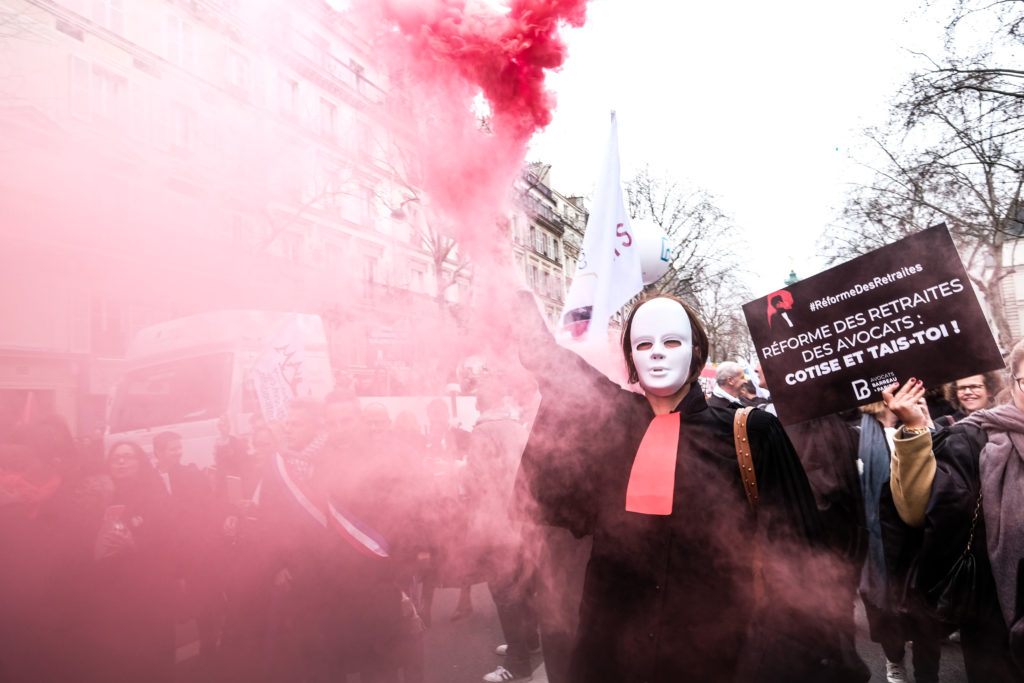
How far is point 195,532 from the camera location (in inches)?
140

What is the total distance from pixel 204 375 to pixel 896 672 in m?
4.15

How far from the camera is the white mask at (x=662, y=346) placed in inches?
102

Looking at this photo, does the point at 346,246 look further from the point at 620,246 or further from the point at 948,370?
the point at 948,370

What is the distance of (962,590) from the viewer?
289cm

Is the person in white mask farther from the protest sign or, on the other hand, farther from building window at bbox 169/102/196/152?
building window at bbox 169/102/196/152

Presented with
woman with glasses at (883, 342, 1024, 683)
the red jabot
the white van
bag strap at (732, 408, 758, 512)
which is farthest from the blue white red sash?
woman with glasses at (883, 342, 1024, 683)

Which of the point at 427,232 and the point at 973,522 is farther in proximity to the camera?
the point at 427,232

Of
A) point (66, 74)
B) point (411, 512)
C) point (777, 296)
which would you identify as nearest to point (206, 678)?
point (411, 512)


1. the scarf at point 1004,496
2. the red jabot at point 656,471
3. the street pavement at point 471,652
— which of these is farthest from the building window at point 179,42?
the scarf at point 1004,496

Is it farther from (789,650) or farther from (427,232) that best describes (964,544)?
(427,232)

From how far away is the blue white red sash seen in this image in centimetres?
345

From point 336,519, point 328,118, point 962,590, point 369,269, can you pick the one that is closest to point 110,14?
point 328,118

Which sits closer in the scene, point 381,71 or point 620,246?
point 381,71

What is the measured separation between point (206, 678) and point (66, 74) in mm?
2977
